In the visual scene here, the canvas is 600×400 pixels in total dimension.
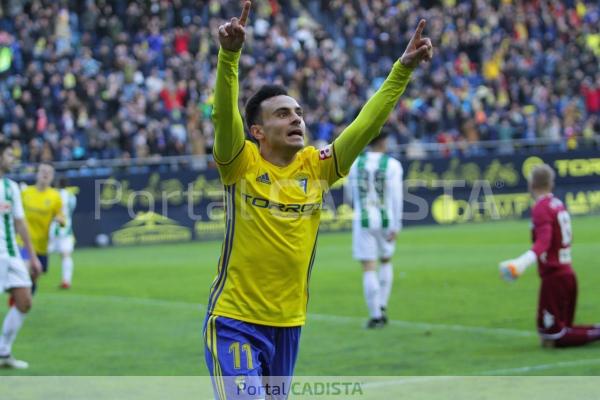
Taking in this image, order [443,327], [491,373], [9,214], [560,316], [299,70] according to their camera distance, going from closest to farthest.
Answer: [491,373] → [560,316] → [9,214] → [443,327] → [299,70]

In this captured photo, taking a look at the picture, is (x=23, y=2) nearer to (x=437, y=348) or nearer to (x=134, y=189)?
(x=134, y=189)

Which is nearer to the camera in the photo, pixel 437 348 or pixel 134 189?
pixel 437 348

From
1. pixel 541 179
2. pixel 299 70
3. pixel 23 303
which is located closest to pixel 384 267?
pixel 541 179

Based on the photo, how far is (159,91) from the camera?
1179 inches

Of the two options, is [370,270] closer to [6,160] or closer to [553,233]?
[553,233]

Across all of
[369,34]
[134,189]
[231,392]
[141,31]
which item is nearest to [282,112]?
[231,392]

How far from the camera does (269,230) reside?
5809 mm

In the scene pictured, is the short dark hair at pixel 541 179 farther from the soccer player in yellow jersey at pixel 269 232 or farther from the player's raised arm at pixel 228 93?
the player's raised arm at pixel 228 93

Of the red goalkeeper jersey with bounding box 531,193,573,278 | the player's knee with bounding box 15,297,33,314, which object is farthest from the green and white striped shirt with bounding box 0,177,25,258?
the red goalkeeper jersey with bounding box 531,193,573,278

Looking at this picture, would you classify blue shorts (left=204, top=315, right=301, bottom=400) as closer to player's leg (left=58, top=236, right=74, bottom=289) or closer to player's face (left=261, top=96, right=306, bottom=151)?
player's face (left=261, top=96, right=306, bottom=151)

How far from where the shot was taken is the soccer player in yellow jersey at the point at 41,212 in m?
15.6

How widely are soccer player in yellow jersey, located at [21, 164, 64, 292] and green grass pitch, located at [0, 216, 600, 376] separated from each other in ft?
3.15

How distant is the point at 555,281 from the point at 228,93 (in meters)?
6.26

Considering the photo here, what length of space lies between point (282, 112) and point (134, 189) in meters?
22.0
